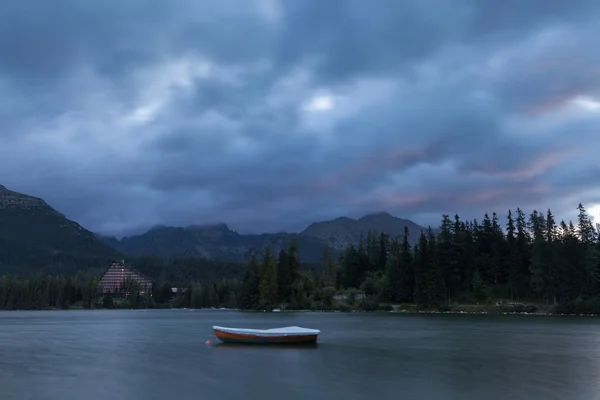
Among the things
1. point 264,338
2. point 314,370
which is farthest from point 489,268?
point 314,370

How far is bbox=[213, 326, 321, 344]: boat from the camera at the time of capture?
208 feet

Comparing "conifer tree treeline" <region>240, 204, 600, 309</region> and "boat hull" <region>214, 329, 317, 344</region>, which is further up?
"conifer tree treeline" <region>240, 204, 600, 309</region>

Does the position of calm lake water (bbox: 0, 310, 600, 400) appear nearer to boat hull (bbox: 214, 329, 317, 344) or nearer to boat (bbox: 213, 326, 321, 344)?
boat hull (bbox: 214, 329, 317, 344)

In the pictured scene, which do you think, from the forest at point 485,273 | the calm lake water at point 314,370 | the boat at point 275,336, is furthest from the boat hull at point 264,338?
the forest at point 485,273

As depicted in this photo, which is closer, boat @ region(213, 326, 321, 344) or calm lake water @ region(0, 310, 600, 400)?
calm lake water @ region(0, 310, 600, 400)

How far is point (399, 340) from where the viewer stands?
6956 cm

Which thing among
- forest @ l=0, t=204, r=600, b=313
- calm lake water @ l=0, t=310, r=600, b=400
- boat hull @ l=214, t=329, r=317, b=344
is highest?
forest @ l=0, t=204, r=600, b=313

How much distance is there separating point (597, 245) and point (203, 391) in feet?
506

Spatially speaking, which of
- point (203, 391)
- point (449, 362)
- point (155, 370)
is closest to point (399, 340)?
point (449, 362)

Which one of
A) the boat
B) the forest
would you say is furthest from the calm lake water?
the forest

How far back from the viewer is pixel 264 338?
6431cm

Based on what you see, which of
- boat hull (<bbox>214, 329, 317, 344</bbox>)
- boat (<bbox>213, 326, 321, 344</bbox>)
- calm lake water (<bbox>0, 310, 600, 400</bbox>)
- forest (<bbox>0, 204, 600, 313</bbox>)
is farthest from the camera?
forest (<bbox>0, 204, 600, 313</bbox>)

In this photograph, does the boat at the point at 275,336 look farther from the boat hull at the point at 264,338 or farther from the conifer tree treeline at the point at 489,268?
the conifer tree treeline at the point at 489,268

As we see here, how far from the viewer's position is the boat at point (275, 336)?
63438 mm
